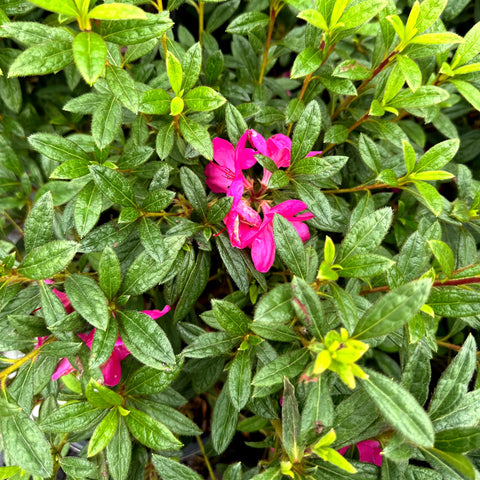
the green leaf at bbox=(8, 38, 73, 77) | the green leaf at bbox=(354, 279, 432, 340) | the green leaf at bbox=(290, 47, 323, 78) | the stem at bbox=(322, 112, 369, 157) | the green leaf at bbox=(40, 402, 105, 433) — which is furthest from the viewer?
the stem at bbox=(322, 112, 369, 157)

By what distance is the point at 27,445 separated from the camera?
87cm

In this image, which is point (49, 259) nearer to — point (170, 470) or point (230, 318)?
point (230, 318)

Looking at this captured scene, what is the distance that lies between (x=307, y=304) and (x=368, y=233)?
212 millimetres

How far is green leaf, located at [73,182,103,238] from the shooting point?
972 millimetres

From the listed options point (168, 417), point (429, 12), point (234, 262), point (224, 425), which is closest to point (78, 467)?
point (168, 417)

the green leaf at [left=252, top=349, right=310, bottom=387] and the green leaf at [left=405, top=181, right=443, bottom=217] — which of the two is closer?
the green leaf at [left=252, top=349, right=310, bottom=387]

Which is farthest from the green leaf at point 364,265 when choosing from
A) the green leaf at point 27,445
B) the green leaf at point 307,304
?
the green leaf at point 27,445

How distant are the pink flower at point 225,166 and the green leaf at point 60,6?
1.25 feet

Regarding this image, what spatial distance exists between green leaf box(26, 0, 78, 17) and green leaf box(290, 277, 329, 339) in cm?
60

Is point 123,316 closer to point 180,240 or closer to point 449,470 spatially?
point 180,240

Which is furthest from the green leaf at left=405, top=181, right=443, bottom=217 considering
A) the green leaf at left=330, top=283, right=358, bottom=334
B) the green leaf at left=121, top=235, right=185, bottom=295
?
the green leaf at left=121, top=235, right=185, bottom=295

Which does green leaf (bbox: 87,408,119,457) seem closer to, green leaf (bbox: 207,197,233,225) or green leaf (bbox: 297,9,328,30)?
green leaf (bbox: 207,197,233,225)

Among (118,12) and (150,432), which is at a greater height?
(118,12)

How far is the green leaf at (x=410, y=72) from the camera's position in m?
0.97
